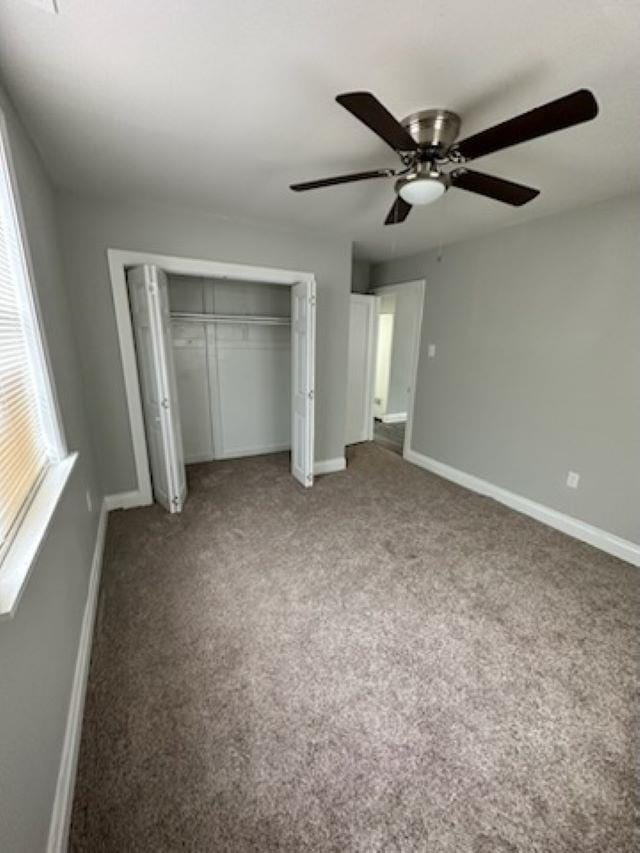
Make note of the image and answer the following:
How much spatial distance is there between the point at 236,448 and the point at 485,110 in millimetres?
3572

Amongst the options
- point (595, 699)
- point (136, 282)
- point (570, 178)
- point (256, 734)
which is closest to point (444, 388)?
point (570, 178)

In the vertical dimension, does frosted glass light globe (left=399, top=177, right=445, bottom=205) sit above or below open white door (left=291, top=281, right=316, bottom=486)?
above

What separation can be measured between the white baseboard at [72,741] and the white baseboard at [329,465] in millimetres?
2269

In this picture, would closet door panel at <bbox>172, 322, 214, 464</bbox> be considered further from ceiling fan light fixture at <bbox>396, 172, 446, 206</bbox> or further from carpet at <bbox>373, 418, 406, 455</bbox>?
ceiling fan light fixture at <bbox>396, 172, 446, 206</bbox>

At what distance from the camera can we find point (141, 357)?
8.98 ft

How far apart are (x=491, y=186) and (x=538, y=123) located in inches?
20.4

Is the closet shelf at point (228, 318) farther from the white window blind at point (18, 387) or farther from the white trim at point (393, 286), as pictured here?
the white window blind at point (18, 387)

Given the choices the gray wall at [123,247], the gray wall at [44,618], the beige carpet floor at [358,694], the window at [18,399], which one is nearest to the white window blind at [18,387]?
the window at [18,399]

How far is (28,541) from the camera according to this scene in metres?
1.07

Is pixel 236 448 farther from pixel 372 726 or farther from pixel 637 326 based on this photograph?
pixel 637 326

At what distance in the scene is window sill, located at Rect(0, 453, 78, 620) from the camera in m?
0.85

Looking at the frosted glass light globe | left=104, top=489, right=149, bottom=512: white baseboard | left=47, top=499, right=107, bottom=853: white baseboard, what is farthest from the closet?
the frosted glass light globe

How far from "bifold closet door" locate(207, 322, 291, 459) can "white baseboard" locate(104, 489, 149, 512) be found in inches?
45.3

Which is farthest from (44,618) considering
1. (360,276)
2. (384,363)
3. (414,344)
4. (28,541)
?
(384,363)
